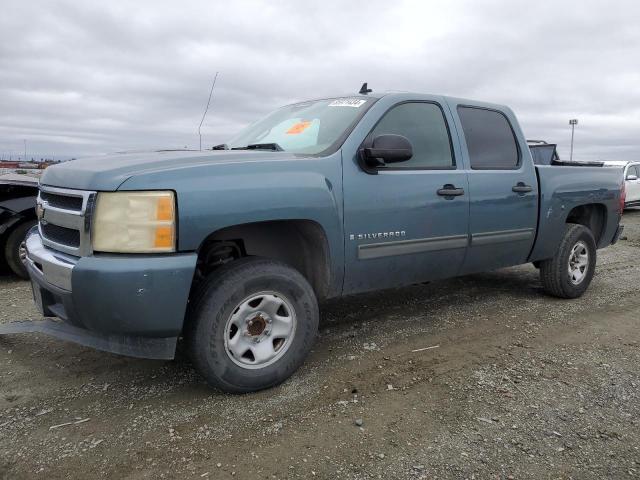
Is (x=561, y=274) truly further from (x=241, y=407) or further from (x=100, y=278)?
(x=100, y=278)

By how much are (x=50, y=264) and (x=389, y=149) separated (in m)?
2.12

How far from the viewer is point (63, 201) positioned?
2918 mm

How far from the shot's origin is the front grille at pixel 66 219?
104 inches

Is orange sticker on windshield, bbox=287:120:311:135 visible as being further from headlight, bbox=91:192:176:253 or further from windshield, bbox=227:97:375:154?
headlight, bbox=91:192:176:253

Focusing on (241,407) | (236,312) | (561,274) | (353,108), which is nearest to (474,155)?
(353,108)

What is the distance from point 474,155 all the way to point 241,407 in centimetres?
277

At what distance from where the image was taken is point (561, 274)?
5086 mm

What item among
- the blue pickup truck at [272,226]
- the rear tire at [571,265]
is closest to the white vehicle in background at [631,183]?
the rear tire at [571,265]

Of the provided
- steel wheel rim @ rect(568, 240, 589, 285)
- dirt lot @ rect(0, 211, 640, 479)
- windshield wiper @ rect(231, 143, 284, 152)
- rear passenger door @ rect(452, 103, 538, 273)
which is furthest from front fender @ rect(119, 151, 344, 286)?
steel wheel rim @ rect(568, 240, 589, 285)

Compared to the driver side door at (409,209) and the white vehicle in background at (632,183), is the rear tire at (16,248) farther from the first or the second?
the white vehicle in background at (632,183)

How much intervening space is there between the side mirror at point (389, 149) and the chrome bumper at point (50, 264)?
1.89 m

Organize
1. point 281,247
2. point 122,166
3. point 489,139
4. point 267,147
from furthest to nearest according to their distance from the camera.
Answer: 1. point 489,139
2. point 267,147
3. point 281,247
4. point 122,166

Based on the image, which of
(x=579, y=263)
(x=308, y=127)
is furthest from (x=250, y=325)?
(x=579, y=263)

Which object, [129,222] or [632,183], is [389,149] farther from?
[632,183]
